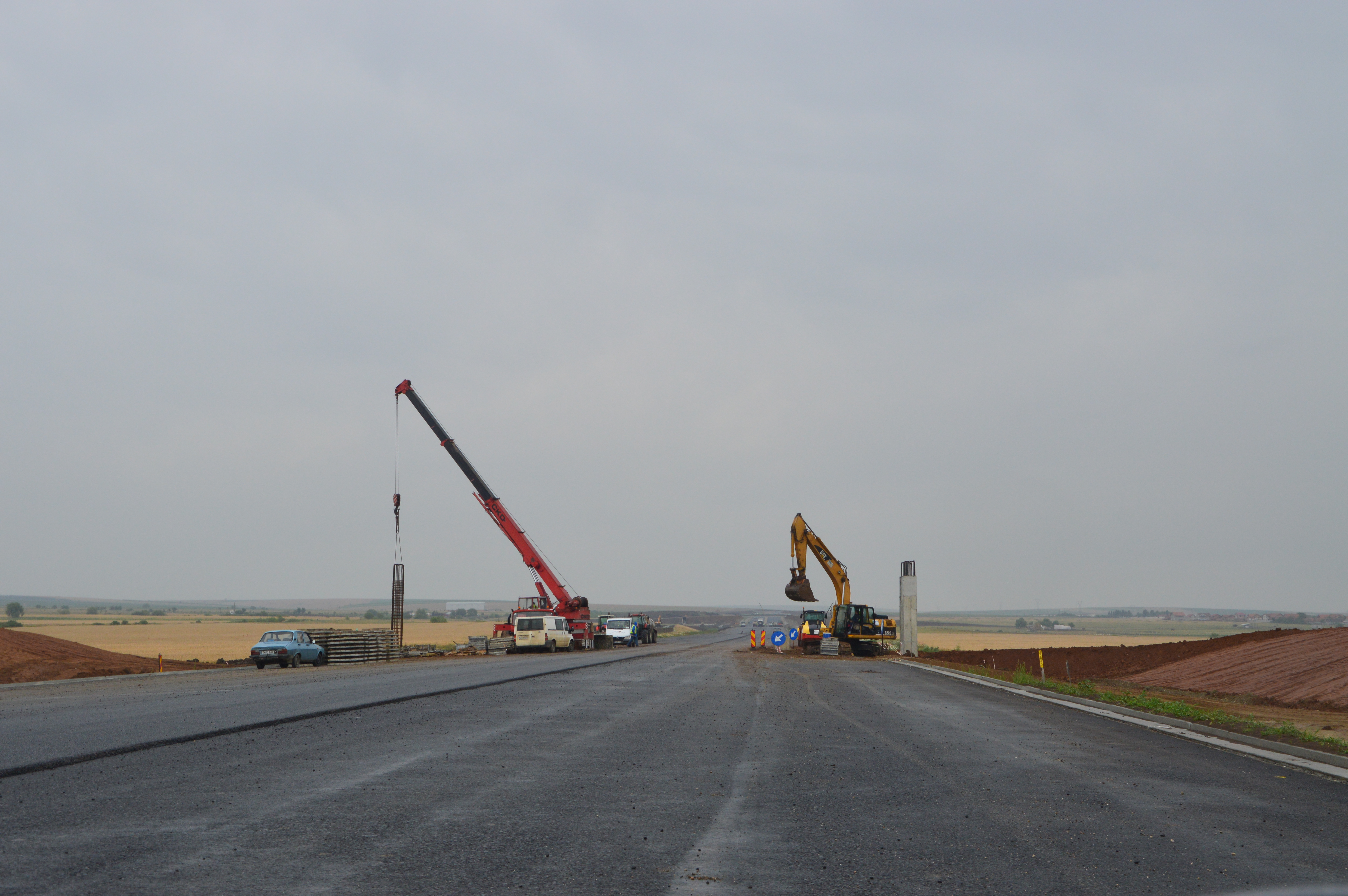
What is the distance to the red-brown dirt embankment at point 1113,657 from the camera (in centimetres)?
3534

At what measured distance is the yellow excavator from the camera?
48281mm

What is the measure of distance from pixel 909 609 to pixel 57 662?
117ft

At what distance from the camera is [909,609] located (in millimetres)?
48594

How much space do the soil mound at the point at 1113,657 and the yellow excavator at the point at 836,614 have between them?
3.40 metres

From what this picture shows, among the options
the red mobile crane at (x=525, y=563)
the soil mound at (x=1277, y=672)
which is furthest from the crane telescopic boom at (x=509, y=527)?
the soil mound at (x=1277, y=672)

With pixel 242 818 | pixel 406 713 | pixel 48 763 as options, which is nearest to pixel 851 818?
pixel 242 818

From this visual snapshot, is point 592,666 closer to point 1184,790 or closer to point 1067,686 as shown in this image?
point 1067,686

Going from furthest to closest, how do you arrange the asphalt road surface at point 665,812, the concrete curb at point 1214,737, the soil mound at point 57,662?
the soil mound at point 57,662 < the concrete curb at point 1214,737 < the asphalt road surface at point 665,812

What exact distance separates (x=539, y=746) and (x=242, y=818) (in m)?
5.62

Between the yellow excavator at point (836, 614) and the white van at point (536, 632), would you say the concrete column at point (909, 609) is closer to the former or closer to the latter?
the yellow excavator at point (836, 614)

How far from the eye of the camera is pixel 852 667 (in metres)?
37.7

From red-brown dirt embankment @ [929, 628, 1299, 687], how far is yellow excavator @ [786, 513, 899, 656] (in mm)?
3272

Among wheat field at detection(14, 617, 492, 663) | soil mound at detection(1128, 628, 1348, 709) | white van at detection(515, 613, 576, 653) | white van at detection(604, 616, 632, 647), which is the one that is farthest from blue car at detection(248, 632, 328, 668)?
white van at detection(604, 616, 632, 647)

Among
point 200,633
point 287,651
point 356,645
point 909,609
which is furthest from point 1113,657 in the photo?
point 200,633
